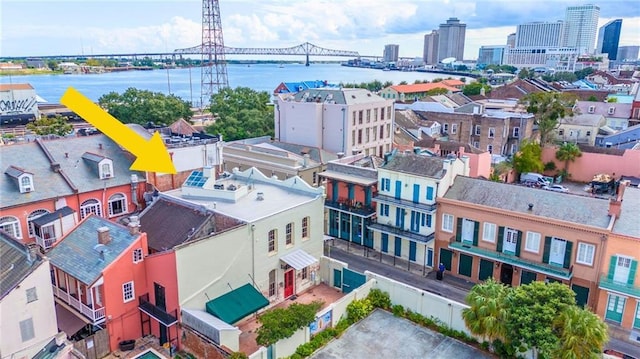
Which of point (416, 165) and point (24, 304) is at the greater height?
point (416, 165)

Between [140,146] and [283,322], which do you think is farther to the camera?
[140,146]

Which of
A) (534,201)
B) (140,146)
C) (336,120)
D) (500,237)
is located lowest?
(500,237)

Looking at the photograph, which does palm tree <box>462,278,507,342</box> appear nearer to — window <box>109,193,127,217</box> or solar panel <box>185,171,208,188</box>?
solar panel <box>185,171,208,188</box>

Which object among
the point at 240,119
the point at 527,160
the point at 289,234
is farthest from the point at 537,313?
the point at 240,119

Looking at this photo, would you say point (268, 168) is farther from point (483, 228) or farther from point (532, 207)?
point (532, 207)

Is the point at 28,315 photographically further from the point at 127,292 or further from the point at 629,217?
the point at 629,217

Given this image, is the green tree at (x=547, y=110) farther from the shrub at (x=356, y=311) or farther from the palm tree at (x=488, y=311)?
the palm tree at (x=488, y=311)

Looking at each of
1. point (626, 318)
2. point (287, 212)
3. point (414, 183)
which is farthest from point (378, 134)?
point (626, 318)
